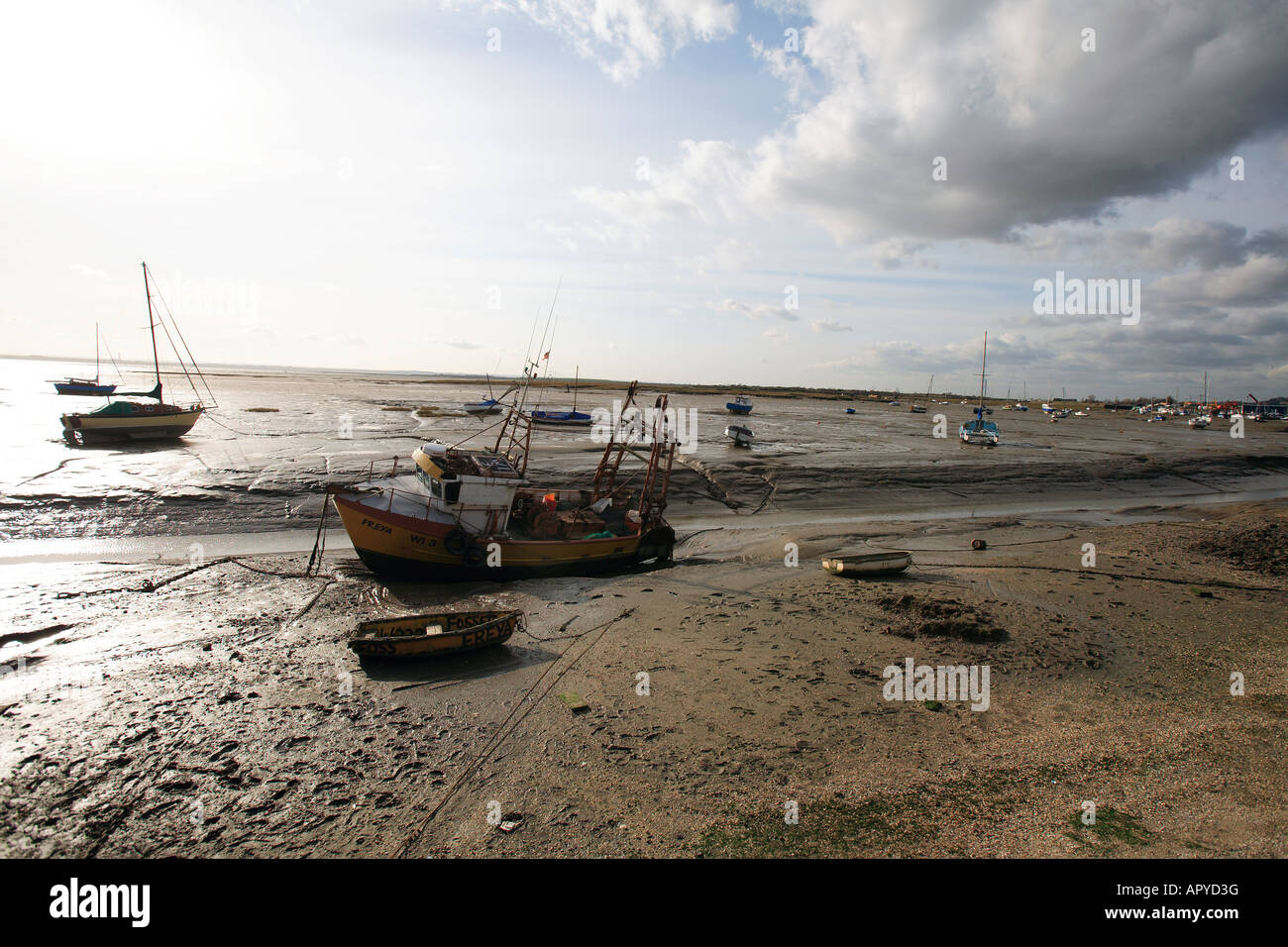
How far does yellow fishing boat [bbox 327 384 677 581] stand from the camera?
15484 mm

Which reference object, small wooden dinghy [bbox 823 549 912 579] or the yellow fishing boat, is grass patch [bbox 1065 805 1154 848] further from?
the yellow fishing boat

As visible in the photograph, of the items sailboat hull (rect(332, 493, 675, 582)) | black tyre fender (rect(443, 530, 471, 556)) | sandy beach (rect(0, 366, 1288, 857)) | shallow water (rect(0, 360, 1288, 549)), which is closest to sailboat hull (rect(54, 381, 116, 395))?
shallow water (rect(0, 360, 1288, 549))

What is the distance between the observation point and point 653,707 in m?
9.17

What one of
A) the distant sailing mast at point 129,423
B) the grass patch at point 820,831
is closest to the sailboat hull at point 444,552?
the grass patch at point 820,831

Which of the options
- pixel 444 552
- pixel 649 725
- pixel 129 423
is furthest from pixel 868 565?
pixel 129 423

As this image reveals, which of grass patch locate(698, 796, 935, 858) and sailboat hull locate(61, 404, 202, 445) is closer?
grass patch locate(698, 796, 935, 858)

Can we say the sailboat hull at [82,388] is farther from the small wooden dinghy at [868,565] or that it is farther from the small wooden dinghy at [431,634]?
the small wooden dinghy at [868,565]

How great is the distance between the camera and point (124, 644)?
11.6 meters

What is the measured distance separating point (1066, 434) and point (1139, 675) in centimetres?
6635

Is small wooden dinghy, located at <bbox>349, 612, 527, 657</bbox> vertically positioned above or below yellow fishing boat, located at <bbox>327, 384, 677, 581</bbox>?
below

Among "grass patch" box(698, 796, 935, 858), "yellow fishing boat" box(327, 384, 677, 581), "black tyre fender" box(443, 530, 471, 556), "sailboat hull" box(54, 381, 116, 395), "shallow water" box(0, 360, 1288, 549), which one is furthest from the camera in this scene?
"sailboat hull" box(54, 381, 116, 395)

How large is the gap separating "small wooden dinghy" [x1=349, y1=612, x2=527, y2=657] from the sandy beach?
38 cm
